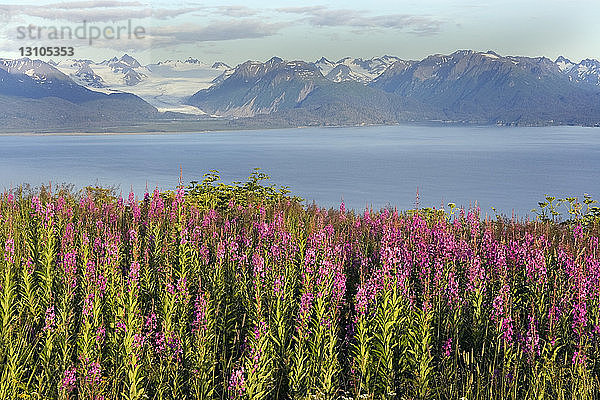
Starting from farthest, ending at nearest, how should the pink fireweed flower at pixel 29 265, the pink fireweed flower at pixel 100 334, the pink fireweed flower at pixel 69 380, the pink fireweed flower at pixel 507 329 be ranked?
1. the pink fireweed flower at pixel 29 265
2. the pink fireweed flower at pixel 507 329
3. the pink fireweed flower at pixel 100 334
4. the pink fireweed flower at pixel 69 380

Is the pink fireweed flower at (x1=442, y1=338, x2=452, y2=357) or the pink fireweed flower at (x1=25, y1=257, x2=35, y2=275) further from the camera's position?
A: the pink fireweed flower at (x1=25, y1=257, x2=35, y2=275)

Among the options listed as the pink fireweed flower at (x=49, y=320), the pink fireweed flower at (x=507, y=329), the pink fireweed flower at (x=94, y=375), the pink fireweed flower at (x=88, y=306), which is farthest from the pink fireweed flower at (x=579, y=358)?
the pink fireweed flower at (x=49, y=320)

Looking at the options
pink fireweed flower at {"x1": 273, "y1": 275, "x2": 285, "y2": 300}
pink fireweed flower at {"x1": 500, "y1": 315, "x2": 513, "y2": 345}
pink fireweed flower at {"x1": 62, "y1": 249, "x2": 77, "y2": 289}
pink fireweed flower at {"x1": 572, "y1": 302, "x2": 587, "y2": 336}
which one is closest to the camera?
pink fireweed flower at {"x1": 500, "y1": 315, "x2": 513, "y2": 345}

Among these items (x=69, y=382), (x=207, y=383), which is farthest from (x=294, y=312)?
(x=69, y=382)

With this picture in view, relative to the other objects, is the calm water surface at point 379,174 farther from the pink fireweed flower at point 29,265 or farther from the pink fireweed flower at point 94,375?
the pink fireweed flower at point 94,375

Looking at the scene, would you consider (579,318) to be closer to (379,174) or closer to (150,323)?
(150,323)

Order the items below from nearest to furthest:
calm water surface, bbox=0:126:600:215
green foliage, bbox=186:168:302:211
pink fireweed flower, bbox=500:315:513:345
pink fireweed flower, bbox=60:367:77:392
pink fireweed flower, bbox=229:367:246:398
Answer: pink fireweed flower, bbox=229:367:246:398
pink fireweed flower, bbox=60:367:77:392
pink fireweed flower, bbox=500:315:513:345
green foliage, bbox=186:168:302:211
calm water surface, bbox=0:126:600:215

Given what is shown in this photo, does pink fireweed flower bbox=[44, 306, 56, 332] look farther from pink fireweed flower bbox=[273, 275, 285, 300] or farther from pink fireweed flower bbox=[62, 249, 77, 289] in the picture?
pink fireweed flower bbox=[273, 275, 285, 300]

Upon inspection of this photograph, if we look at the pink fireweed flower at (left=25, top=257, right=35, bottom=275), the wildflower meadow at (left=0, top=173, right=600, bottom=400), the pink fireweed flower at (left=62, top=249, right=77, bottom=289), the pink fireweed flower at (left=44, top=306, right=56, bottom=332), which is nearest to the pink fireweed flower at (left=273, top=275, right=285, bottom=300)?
the wildflower meadow at (left=0, top=173, right=600, bottom=400)

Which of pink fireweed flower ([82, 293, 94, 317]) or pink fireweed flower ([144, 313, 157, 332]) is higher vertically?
pink fireweed flower ([82, 293, 94, 317])

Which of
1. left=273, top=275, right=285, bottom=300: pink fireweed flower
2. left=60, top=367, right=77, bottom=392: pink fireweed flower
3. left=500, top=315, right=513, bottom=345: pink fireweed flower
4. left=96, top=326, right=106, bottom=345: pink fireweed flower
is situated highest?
left=273, top=275, right=285, bottom=300: pink fireweed flower

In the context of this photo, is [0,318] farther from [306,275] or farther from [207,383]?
[306,275]

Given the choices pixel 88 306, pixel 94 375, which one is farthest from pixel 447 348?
pixel 88 306

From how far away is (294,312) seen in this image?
263 inches
